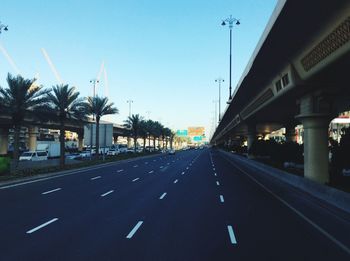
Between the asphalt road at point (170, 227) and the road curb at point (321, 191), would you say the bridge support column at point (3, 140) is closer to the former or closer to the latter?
the asphalt road at point (170, 227)

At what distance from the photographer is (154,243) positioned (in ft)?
32.3

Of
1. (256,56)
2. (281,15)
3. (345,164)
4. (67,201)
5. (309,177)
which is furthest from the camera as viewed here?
(345,164)

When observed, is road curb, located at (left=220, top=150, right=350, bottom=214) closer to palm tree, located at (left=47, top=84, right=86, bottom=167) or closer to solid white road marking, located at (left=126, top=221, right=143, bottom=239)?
solid white road marking, located at (left=126, top=221, right=143, bottom=239)

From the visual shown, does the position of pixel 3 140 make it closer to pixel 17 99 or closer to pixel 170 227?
pixel 17 99

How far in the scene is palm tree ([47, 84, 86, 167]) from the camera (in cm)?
4410

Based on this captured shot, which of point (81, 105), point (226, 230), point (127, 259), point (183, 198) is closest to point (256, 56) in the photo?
point (183, 198)

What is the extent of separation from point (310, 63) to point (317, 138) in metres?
7.05

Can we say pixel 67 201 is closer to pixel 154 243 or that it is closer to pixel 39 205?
pixel 39 205

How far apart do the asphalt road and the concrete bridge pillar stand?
2.71 m

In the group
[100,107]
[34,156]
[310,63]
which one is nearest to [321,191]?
[310,63]

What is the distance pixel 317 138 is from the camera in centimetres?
2291

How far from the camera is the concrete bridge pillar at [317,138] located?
73.7 ft

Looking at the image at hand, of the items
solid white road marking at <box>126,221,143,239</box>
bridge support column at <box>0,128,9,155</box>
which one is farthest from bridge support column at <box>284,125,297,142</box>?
bridge support column at <box>0,128,9,155</box>

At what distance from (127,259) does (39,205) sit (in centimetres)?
934
